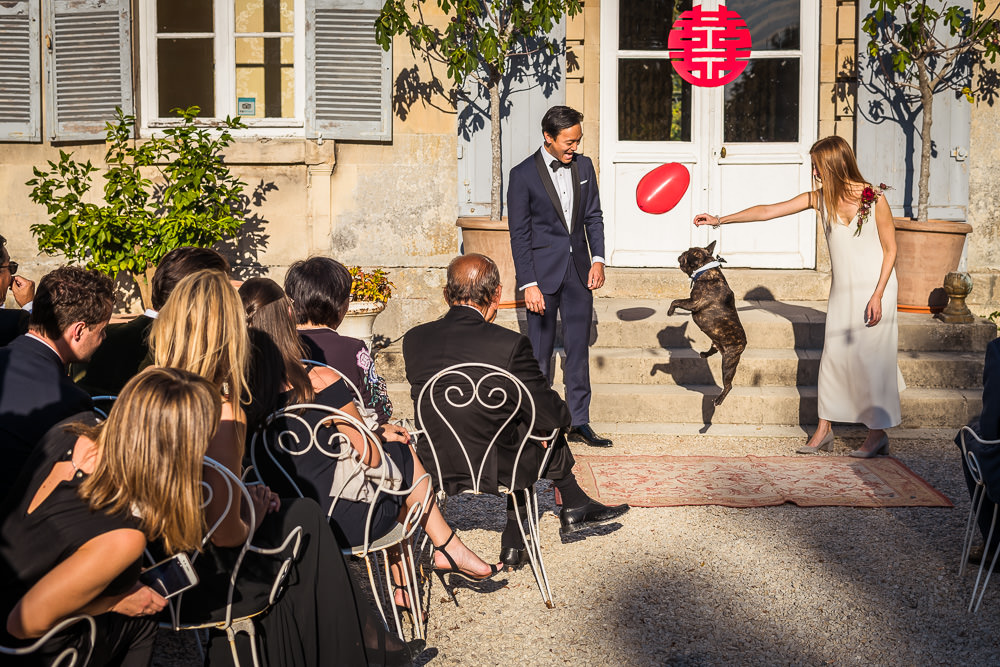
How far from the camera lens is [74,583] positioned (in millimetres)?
2041

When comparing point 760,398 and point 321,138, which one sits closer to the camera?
point 760,398

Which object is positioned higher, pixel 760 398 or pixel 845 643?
pixel 760 398

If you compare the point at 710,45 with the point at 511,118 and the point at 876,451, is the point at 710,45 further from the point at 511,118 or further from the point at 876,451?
the point at 876,451

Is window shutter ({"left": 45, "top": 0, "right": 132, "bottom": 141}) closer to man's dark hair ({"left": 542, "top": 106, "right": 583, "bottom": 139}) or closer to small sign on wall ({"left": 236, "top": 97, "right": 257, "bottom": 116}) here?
small sign on wall ({"left": 236, "top": 97, "right": 257, "bottom": 116})

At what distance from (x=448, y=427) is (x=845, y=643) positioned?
1505mm

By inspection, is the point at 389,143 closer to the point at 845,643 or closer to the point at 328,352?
the point at 328,352

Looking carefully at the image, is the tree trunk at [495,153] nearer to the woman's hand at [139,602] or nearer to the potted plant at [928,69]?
the potted plant at [928,69]

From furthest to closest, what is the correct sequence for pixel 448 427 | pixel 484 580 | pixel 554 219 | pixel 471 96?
1. pixel 471 96
2. pixel 554 219
3. pixel 484 580
4. pixel 448 427

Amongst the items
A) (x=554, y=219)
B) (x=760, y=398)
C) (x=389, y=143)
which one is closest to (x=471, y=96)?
(x=389, y=143)

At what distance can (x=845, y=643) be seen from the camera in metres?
3.29

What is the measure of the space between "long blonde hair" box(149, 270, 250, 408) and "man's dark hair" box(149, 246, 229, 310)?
3.27ft

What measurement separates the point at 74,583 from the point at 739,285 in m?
6.48

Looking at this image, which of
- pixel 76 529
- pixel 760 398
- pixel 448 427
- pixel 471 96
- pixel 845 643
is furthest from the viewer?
pixel 471 96

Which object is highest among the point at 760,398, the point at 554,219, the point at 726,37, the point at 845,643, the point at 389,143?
the point at 726,37
